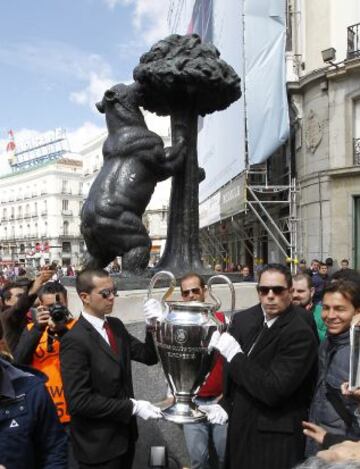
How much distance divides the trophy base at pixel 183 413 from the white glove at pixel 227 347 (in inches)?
13.0

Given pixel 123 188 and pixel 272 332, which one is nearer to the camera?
pixel 272 332

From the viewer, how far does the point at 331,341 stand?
8.70 ft

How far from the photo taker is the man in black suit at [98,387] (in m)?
2.68

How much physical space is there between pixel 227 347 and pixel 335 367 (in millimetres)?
516

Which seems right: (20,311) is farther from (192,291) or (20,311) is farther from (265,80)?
(265,80)

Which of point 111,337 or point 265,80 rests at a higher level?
point 265,80

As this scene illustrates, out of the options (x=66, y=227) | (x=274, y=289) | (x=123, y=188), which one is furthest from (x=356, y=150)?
(x=66, y=227)

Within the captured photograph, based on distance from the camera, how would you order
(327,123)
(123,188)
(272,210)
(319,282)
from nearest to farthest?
1. (123,188)
2. (319,282)
3. (327,123)
4. (272,210)

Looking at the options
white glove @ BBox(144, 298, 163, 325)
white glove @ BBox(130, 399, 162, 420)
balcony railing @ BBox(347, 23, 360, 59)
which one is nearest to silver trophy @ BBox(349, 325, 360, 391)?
white glove @ BBox(130, 399, 162, 420)

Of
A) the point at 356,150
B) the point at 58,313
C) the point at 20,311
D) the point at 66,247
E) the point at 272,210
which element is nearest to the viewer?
the point at 58,313

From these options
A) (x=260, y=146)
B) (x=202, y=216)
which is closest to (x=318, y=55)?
(x=260, y=146)

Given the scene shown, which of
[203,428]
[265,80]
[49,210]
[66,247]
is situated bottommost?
[203,428]

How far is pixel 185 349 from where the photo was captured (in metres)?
2.63

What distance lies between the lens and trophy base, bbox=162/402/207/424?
2.60m
